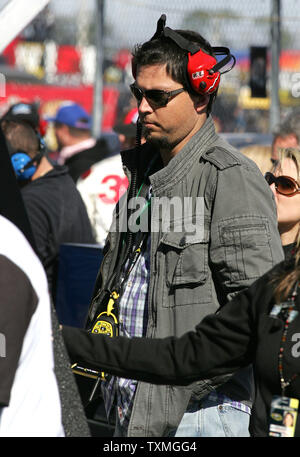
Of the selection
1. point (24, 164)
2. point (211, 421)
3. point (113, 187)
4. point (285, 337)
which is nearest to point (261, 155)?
point (113, 187)

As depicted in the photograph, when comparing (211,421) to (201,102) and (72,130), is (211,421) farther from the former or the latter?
(72,130)

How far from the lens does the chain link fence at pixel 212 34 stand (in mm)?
7621

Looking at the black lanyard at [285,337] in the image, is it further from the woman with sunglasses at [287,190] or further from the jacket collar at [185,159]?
the woman with sunglasses at [287,190]

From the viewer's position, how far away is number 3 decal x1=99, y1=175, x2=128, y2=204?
5.95 meters

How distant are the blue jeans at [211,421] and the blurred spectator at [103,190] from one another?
120 inches

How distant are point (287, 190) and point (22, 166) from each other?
7.37ft

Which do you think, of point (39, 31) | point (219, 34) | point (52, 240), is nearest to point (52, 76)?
point (39, 31)

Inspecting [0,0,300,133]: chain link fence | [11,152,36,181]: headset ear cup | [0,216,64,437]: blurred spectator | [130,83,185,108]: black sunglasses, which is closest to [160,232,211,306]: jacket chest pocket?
[130,83,185,108]: black sunglasses

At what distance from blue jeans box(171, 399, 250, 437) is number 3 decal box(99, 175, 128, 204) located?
124 inches

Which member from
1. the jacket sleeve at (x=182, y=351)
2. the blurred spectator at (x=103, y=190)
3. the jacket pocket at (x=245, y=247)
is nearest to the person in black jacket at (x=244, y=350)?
the jacket sleeve at (x=182, y=351)

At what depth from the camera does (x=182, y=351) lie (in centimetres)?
239

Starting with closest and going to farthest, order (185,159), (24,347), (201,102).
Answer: (24,347), (185,159), (201,102)

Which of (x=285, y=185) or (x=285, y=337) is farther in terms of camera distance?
(x=285, y=185)

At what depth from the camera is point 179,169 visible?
10.00 ft
